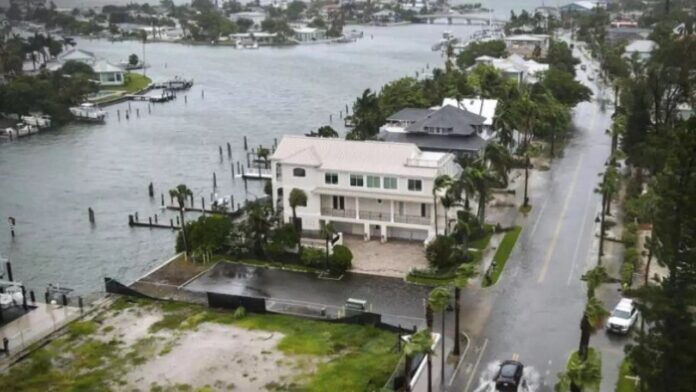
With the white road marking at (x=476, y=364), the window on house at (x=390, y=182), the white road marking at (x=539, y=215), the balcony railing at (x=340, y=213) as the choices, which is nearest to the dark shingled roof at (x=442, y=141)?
the white road marking at (x=539, y=215)

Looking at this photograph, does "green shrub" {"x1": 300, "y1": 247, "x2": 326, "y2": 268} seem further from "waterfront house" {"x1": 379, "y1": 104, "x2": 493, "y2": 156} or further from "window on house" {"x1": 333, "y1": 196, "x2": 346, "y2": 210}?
"waterfront house" {"x1": 379, "y1": 104, "x2": 493, "y2": 156}

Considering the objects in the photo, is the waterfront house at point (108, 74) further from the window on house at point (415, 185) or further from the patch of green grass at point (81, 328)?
the patch of green grass at point (81, 328)

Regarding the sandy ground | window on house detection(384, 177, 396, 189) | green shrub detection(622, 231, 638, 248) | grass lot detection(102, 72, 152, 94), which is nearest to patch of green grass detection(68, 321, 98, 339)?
the sandy ground

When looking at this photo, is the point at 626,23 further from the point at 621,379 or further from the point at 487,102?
the point at 621,379

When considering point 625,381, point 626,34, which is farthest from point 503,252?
point 626,34

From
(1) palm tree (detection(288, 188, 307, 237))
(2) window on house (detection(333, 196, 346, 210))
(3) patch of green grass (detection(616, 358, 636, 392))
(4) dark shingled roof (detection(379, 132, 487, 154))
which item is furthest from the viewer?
(4) dark shingled roof (detection(379, 132, 487, 154))

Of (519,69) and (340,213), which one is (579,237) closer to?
(340,213)
